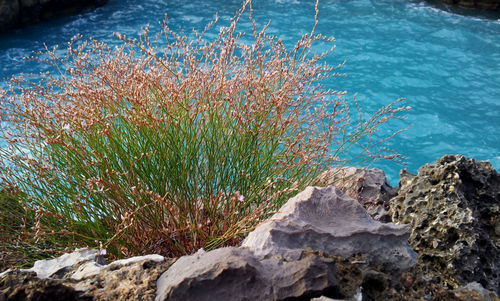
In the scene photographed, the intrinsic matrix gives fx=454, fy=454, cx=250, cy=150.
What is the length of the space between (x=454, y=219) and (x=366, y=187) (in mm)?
1187

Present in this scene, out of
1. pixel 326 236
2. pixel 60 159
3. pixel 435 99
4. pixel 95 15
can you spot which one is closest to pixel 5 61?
pixel 95 15

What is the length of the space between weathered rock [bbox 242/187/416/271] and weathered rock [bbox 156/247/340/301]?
0.79ft

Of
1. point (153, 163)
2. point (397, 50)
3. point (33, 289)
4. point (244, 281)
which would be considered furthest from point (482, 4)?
point (33, 289)

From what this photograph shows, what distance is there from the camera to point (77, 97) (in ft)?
8.25

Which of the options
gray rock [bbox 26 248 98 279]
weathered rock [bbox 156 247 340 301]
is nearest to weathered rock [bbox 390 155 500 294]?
weathered rock [bbox 156 247 340 301]

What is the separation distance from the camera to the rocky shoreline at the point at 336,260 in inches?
62.7

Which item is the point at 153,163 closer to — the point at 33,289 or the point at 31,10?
the point at 33,289

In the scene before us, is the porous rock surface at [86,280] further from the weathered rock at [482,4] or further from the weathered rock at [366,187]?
the weathered rock at [482,4]

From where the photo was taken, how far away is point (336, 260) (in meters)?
1.85

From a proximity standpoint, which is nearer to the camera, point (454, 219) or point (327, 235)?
point (327, 235)

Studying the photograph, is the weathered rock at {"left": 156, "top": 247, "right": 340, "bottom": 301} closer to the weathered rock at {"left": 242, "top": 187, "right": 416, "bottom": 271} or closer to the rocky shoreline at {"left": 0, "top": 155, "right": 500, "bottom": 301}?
the rocky shoreline at {"left": 0, "top": 155, "right": 500, "bottom": 301}

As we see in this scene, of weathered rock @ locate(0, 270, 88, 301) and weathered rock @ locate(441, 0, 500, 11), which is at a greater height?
weathered rock @ locate(0, 270, 88, 301)

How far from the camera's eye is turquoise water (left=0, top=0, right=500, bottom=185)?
6.73 metres

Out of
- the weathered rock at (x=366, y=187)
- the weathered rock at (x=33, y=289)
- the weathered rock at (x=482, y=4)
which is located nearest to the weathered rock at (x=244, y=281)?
the weathered rock at (x=33, y=289)
